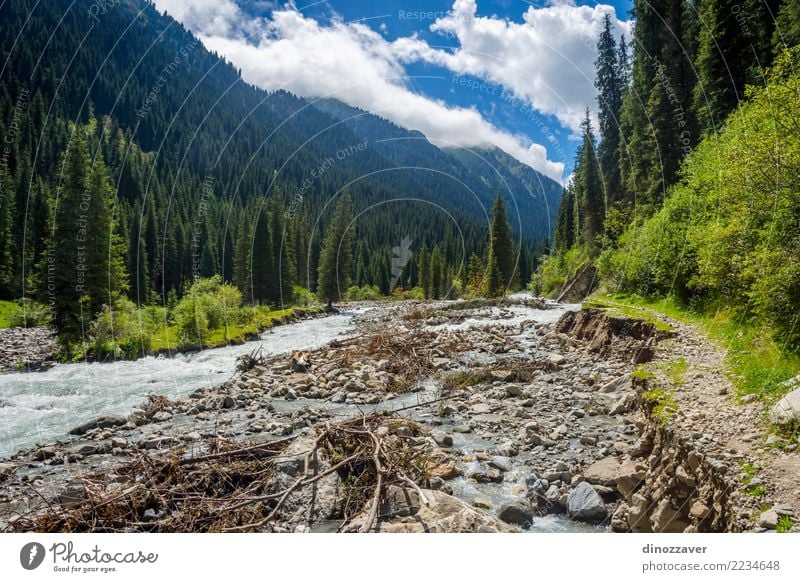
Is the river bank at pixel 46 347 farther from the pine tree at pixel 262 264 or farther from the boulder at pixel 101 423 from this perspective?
the pine tree at pixel 262 264

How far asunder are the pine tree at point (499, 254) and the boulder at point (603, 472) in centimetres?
4890

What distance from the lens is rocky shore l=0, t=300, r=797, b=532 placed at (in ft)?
18.2

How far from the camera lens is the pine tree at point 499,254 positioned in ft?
186

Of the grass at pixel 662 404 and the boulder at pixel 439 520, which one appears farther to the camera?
the grass at pixel 662 404

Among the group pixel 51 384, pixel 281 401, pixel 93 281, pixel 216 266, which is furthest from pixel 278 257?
pixel 281 401

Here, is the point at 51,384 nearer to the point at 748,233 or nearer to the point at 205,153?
the point at 748,233

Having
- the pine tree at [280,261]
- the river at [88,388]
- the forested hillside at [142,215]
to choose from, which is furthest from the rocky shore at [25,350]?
the pine tree at [280,261]

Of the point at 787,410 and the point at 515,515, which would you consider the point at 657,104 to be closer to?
the point at 787,410

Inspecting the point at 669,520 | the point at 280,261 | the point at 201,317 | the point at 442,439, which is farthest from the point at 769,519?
the point at 280,261

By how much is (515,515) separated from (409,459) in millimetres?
1746

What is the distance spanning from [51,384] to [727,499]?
22699 millimetres

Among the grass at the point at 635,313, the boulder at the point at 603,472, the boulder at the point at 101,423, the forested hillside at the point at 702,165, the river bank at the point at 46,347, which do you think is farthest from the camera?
the river bank at the point at 46,347

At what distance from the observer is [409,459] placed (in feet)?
22.7
